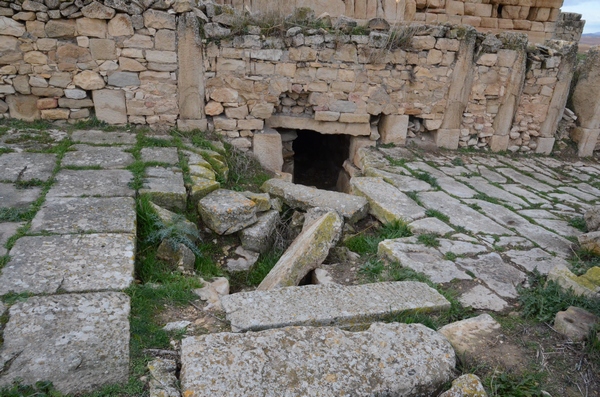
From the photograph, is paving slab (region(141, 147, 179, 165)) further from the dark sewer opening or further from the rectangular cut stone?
the dark sewer opening

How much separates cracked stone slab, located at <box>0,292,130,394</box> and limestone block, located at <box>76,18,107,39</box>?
13.4 feet

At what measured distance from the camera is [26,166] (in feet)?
14.6

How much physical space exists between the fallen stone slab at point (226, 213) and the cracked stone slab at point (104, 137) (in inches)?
71.7

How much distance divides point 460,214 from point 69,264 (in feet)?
12.3

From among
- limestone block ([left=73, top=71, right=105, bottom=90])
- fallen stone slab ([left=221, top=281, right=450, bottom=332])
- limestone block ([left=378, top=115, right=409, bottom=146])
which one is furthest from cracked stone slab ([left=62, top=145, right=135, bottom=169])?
limestone block ([left=378, top=115, right=409, bottom=146])

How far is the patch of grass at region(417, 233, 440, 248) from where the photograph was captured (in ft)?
12.9

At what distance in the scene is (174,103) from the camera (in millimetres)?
6012

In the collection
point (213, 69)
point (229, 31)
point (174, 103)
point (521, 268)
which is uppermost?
point (229, 31)

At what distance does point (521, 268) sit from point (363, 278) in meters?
1.37

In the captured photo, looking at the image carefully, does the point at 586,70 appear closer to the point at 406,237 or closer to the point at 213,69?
the point at 406,237

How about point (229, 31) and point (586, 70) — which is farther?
point (586, 70)

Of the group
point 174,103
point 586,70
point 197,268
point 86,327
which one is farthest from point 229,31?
point 586,70

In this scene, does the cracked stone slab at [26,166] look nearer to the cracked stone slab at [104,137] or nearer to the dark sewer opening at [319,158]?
the cracked stone slab at [104,137]

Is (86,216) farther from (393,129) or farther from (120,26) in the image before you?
(393,129)
